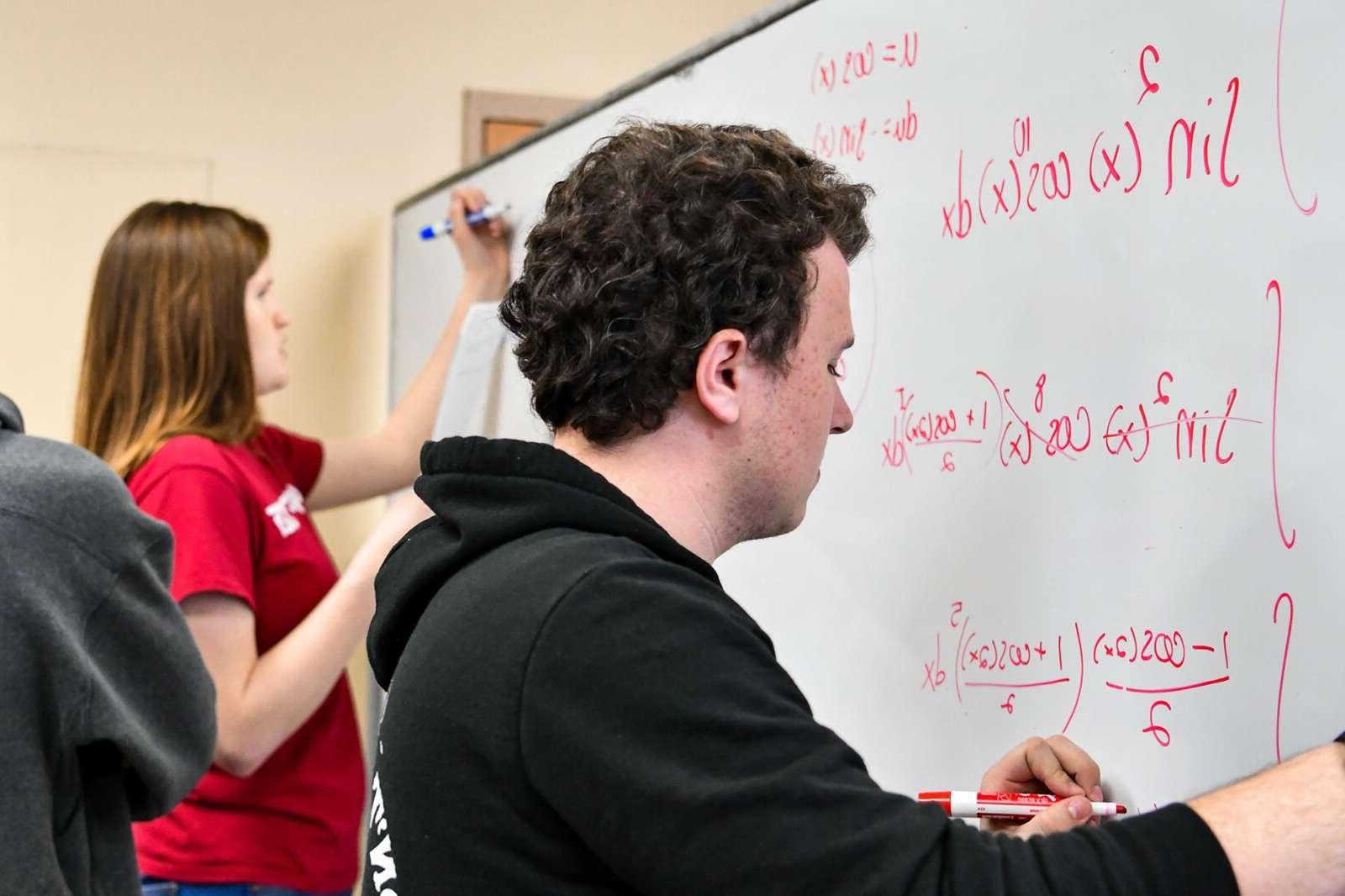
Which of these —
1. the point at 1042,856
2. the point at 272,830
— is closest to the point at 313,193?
the point at 272,830

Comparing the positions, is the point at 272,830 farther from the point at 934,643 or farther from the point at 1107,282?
the point at 1107,282

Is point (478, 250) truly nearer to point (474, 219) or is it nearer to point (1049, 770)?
point (474, 219)

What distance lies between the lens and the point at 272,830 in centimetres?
174

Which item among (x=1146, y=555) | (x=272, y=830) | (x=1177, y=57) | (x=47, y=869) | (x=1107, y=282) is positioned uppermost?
(x=1177, y=57)

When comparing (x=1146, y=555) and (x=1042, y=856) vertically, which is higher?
(x=1146, y=555)

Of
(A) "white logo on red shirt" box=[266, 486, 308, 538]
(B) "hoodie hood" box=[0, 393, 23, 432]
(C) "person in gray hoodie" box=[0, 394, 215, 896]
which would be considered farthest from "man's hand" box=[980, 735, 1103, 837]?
(A) "white logo on red shirt" box=[266, 486, 308, 538]

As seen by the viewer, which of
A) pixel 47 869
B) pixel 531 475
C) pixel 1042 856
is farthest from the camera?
pixel 47 869

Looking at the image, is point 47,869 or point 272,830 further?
point 272,830

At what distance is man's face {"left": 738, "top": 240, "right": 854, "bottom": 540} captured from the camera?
0.88 m

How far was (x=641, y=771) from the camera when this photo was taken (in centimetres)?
68

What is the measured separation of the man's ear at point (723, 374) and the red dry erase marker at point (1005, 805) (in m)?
0.33

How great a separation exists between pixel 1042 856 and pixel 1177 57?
1.96ft

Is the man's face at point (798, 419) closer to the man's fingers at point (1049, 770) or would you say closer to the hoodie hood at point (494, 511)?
the hoodie hood at point (494, 511)

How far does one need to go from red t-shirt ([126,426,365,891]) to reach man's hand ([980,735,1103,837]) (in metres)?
0.94
